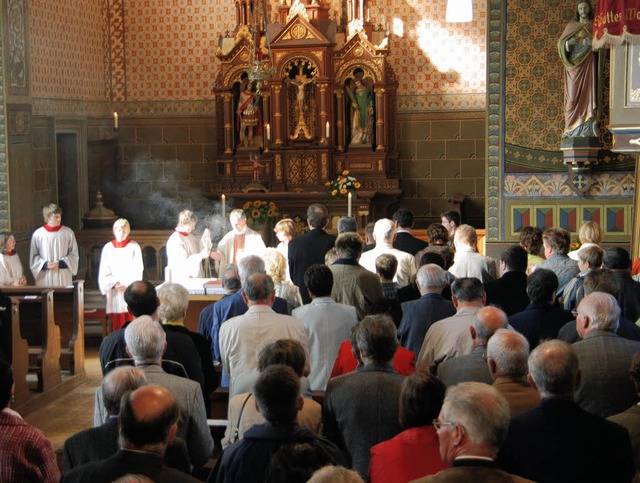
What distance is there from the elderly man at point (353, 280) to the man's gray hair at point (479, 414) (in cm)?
401

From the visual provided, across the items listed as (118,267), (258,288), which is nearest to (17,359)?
(118,267)

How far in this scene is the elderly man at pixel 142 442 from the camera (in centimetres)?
393

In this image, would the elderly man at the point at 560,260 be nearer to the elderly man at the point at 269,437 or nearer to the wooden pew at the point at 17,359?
the elderly man at the point at 269,437

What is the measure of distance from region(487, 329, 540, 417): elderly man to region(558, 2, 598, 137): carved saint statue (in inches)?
321

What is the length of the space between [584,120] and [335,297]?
590cm

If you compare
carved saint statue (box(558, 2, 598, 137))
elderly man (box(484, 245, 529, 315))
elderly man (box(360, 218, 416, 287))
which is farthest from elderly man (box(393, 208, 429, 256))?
carved saint statue (box(558, 2, 598, 137))

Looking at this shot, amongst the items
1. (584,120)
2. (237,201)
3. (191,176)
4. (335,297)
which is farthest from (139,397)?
(191,176)

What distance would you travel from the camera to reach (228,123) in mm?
17312

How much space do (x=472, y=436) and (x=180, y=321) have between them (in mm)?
3110

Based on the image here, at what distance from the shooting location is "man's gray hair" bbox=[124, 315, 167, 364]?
532cm

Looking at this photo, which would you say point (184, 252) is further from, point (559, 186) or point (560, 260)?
point (559, 186)

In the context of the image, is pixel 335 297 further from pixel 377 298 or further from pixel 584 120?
pixel 584 120

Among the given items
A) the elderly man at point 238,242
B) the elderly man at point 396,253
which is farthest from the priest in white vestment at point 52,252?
the elderly man at point 396,253

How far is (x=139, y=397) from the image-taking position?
4039mm
